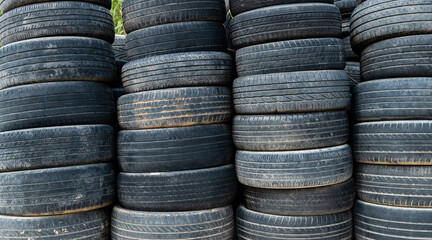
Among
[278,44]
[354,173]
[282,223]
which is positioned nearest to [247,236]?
[282,223]

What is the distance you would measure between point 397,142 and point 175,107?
182cm

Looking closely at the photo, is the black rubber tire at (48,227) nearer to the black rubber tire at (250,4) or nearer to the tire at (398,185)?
the black rubber tire at (250,4)

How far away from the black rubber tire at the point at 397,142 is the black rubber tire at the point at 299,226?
0.58 m

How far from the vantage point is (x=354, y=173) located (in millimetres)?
3174

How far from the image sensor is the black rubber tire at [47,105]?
3.02 metres

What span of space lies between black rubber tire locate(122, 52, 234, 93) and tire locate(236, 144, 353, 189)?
0.80 meters

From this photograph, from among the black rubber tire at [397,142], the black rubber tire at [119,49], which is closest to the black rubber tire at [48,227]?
the black rubber tire at [119,49]

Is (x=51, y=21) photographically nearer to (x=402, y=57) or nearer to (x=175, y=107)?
(x=175, y=107)

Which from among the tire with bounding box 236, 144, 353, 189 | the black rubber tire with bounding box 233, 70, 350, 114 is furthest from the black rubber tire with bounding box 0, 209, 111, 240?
the black rubber tire with bounding box 233, 70, 350, 114

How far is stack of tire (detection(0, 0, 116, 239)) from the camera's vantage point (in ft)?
9.63

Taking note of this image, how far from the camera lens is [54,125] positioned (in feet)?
10.0

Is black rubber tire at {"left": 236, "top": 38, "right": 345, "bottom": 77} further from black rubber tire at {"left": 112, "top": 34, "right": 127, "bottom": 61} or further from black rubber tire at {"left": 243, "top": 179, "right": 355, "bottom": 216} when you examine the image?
black rubber tire at {"left": 112, "top": 34, "right": 127, "bottom": 61}

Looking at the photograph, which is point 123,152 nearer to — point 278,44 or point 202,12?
point 202,12

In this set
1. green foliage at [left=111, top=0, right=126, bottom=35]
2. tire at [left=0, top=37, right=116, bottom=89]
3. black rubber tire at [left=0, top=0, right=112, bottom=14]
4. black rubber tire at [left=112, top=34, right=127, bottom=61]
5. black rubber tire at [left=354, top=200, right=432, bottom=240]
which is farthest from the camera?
green foliage at [left=111, top=0, right=126, bottom=35]
